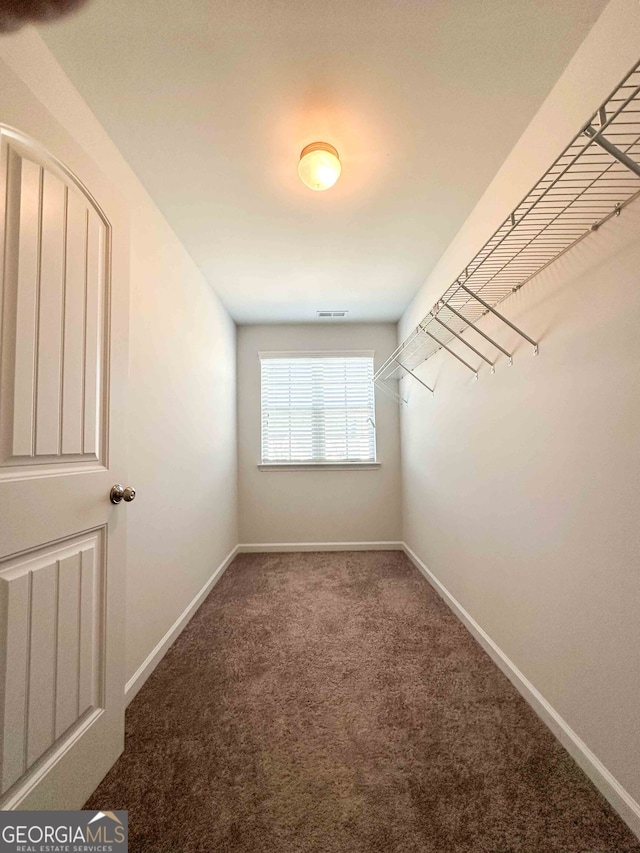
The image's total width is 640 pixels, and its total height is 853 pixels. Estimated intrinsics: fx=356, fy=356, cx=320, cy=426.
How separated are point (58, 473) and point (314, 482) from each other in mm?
2876

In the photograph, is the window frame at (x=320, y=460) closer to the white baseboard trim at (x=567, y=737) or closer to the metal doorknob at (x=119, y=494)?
the white baseboard trim at (x=567, y=737)

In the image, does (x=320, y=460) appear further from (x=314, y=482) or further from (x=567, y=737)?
(x=567, y=737)

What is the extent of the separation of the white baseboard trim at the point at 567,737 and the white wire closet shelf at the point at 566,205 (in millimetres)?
1408

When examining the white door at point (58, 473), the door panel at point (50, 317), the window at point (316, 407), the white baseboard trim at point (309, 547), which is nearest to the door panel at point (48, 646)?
the white door at point (58, 473)

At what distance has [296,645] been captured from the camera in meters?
1.97

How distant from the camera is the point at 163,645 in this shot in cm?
188

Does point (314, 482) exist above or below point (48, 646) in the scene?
above

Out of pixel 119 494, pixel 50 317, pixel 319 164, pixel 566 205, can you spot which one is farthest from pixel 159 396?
pixel 566 205

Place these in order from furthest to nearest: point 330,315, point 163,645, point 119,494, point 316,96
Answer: point 330,315, point 163,645, point 316,96, point 119,494

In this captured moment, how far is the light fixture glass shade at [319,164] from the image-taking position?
4.96 feet

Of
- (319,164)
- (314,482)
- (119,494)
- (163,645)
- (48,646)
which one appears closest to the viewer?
(48,646)

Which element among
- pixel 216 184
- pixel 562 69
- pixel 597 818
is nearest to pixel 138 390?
pixel 216 184

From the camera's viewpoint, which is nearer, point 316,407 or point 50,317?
point 50,317

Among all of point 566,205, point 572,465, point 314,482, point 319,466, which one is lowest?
point 314,482
